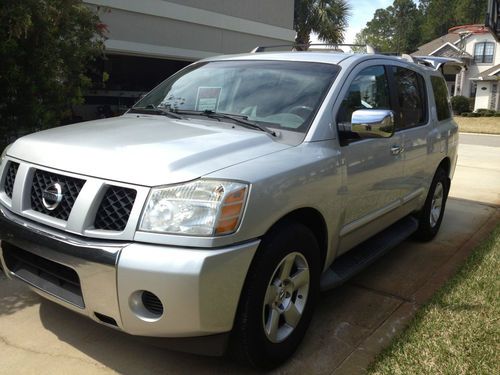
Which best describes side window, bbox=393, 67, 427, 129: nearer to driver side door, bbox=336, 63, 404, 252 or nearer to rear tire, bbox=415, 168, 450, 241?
driver side door, bbox=336, 63, 404, 252

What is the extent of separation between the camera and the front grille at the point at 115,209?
245 centimetres

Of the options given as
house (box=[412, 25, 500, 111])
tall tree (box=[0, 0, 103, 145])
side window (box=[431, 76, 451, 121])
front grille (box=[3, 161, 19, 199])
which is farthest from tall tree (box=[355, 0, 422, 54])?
front grille (box=[3, 161, 19, 199])

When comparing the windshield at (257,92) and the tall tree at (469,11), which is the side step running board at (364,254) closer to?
the windshield at (257,92)

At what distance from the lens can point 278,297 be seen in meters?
2.85

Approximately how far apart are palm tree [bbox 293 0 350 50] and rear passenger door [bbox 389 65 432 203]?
20316 millimetres

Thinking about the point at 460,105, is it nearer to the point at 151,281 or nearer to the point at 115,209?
the point at 115,209

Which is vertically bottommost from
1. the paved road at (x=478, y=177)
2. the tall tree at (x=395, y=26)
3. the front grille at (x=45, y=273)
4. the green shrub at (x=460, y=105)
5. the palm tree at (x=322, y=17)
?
the green shrub at (x=460, y=105)

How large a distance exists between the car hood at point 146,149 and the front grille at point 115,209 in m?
0.06

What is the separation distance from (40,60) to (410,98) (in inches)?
148

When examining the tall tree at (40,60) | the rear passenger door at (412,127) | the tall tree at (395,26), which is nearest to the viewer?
the rear passenger door at (412,127)

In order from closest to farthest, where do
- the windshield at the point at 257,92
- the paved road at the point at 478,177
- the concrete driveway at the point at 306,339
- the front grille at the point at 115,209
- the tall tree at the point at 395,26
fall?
the front grille at the point at 115,209, the concrete driveway at the point at 306,339, the windshield at the point at 257,92, the paved road at the point at 478,177, the tall tree at the point at 395,26

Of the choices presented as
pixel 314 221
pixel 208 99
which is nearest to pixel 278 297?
pixel 314 221

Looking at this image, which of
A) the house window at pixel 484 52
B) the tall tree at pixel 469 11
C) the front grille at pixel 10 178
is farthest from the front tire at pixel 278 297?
the tall tree at pixel 469 11

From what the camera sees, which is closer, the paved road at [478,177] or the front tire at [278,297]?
the front tire at [278,297]
